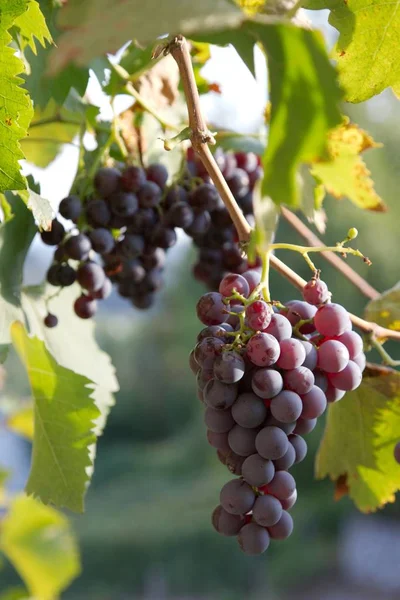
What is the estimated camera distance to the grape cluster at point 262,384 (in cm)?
45

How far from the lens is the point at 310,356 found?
474 millimetres

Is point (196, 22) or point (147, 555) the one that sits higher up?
point (196, 22)

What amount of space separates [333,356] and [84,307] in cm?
28

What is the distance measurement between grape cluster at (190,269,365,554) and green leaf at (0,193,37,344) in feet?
0.62

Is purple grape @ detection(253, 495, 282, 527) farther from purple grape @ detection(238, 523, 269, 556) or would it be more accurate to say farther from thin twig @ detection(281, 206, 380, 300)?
thin twig @ detection(281, 206, 380, 300)

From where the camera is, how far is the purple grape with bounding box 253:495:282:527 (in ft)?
1.50

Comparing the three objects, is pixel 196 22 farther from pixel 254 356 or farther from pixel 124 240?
pixel 124 240

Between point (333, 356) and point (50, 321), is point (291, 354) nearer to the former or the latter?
point (333, 356)

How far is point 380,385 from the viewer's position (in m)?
0.60

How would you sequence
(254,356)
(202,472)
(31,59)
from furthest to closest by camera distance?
(202,472) → (31,59) → (254,356)

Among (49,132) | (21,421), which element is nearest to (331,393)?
(49,132)

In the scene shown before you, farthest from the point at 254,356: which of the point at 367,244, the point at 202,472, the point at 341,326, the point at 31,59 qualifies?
the point at 202,472

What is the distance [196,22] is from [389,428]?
1.41ft

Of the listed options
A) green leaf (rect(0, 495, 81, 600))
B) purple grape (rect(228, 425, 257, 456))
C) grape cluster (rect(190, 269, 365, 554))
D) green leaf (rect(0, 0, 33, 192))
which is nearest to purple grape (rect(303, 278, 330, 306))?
grape cluster (rect(190, 269, 365, 554))
